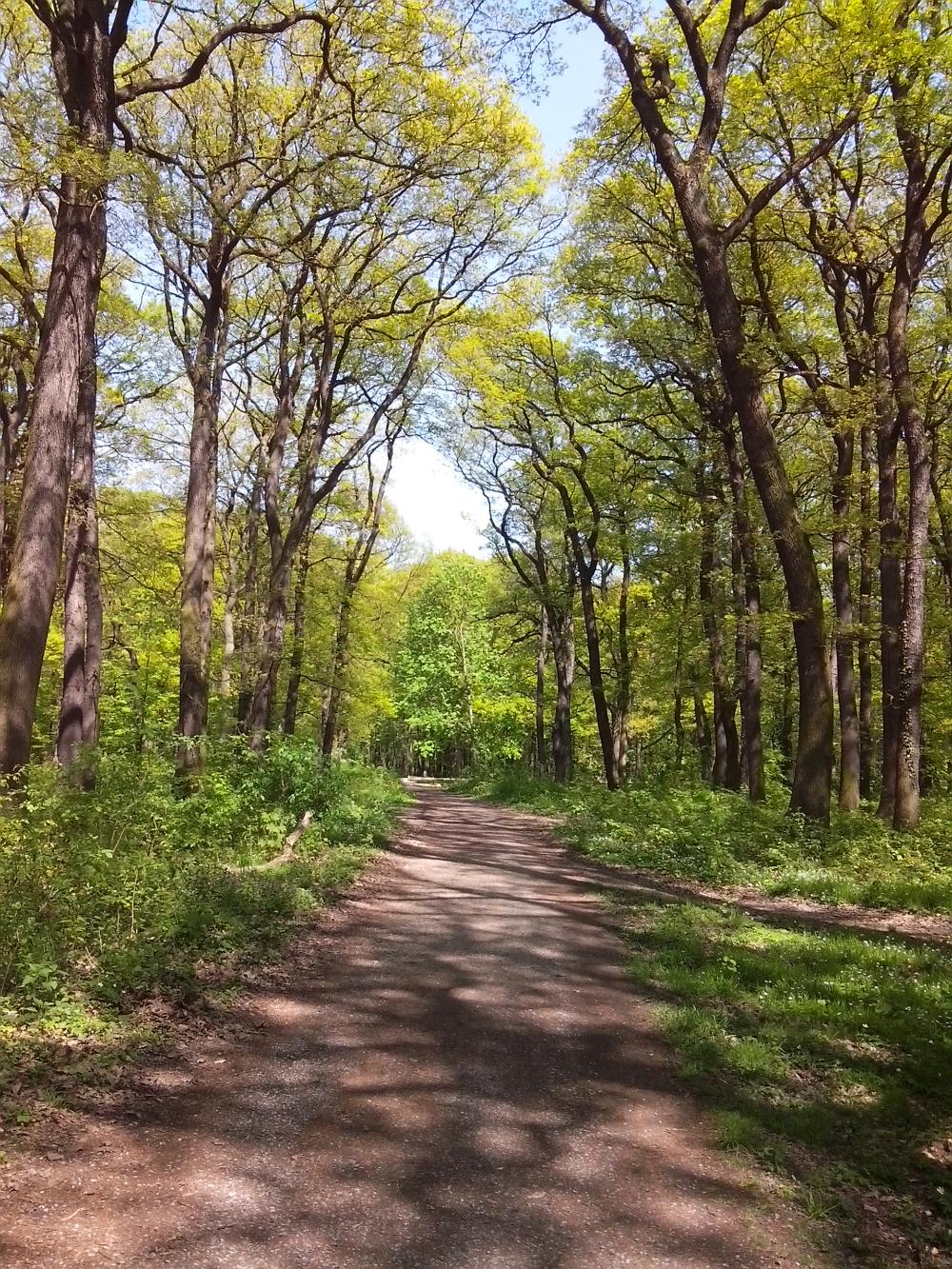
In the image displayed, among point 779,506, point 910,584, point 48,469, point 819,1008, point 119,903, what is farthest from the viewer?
point 910,584

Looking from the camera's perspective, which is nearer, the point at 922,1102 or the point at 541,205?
the point at 922,1102

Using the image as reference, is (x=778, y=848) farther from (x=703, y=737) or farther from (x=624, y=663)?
(x=703, y=737)

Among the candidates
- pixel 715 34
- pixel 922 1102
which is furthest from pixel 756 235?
pixel 922 1102

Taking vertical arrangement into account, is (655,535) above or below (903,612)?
above

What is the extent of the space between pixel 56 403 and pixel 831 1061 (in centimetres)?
831

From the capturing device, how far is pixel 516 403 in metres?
21.8

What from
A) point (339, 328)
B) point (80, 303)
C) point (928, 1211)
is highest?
point (339, 328)

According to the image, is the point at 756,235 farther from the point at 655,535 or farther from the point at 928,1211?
the point at 928,1211

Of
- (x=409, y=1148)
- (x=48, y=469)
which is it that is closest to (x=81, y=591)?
(x=48, y=469)

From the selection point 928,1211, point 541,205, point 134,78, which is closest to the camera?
point 928,1211

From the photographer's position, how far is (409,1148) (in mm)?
3857

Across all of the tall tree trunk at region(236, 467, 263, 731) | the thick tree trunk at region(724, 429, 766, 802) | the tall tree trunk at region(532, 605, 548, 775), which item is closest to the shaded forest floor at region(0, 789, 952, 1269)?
the thick tree trunk at region(724, 429, 766, 802)

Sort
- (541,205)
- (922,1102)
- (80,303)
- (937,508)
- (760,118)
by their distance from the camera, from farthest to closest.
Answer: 1. (937,508)
2. (541,205)
3. (760,118)
4. (80,303)
5. (922,1102)

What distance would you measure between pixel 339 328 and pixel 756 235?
856cm
